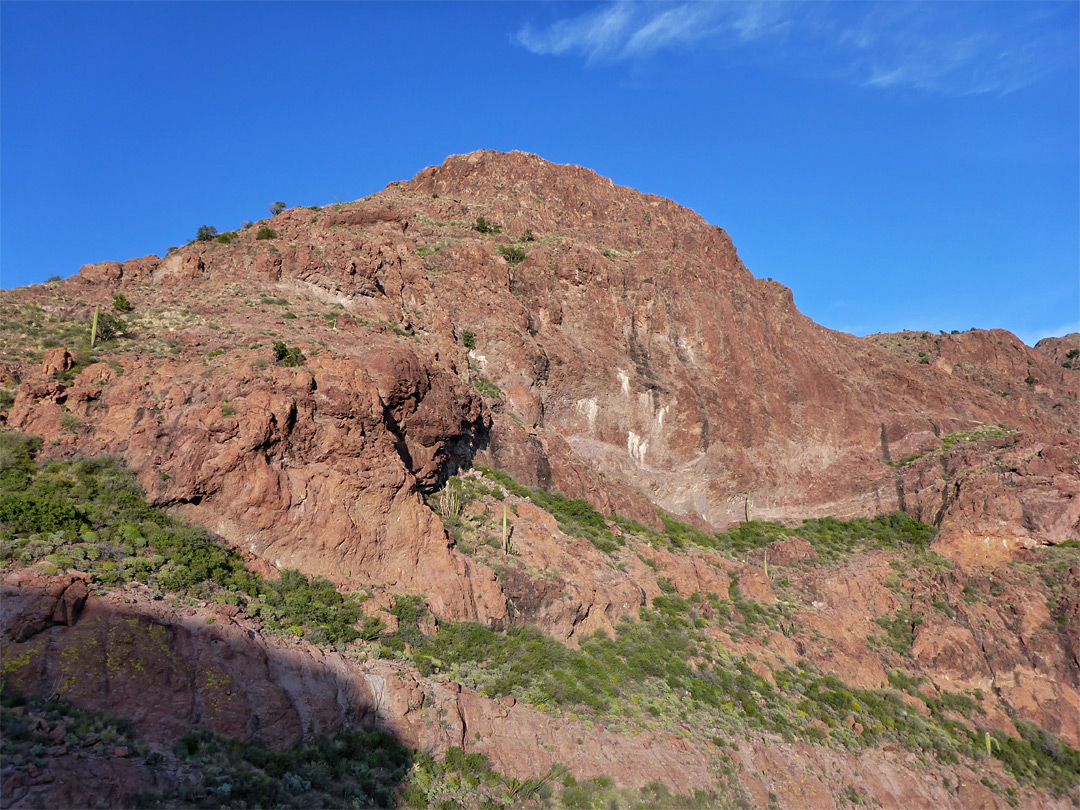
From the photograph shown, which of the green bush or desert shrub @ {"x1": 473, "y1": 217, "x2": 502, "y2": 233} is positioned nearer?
the green bush

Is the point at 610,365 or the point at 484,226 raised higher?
the point at 484,226

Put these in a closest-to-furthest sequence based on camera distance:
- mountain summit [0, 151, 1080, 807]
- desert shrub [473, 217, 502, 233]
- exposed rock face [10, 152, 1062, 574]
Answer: mountain summit [0, 151, 1080, 807]
exposed rock face [10, 152, 1062, 574]
desert shrub [473, 217, 502, 233]

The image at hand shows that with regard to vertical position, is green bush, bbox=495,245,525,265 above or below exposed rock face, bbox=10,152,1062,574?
above

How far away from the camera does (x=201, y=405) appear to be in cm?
1948

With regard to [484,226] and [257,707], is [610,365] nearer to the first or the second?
[484,226]

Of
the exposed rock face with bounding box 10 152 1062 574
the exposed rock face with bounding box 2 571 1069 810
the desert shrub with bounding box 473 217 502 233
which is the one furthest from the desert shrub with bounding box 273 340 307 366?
the desert shrub with bounding box 473 217 502 233

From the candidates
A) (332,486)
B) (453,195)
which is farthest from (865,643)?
(453,195)

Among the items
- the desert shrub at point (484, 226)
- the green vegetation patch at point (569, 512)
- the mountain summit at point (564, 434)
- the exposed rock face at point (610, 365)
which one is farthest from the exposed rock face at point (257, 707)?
the desert shrub at point (484, 226)

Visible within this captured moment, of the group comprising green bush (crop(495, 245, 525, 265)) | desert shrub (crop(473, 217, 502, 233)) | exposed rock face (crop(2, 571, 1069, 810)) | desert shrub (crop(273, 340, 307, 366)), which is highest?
desert shrub (crop(473, 217, 502, 233))

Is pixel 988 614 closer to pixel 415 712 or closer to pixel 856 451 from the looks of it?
pixel 856 451

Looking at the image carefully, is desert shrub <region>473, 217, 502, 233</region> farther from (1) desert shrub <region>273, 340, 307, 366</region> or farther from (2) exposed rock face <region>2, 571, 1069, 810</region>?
(2) exposed rock face <region>2, 571, 1069, 810</region>

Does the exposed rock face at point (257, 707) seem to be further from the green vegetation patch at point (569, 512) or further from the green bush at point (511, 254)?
the green bush at point (511, 254)

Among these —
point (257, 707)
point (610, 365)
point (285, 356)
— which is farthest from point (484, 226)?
point (257, 707)

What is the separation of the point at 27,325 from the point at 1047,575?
4508 cm
